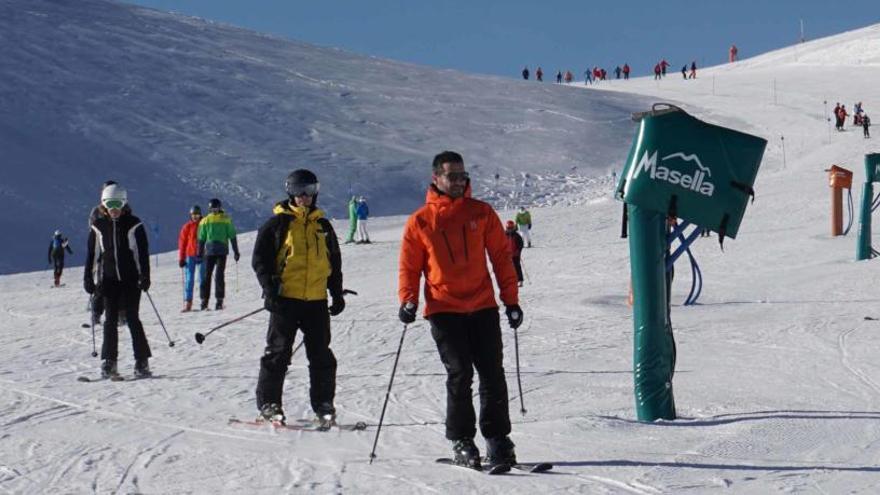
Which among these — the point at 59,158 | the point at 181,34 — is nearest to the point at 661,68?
the point at 181,34

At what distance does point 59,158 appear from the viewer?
131ft

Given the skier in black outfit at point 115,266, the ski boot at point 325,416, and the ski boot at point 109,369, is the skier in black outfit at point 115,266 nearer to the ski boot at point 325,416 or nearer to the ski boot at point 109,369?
the ski boot at point 109,369

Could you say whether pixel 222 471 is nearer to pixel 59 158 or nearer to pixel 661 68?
pixel 59 158

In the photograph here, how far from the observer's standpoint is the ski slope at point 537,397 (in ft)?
18.5

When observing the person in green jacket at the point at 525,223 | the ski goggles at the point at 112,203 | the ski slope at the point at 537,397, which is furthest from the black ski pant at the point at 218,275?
the person in green jacket at the point at 525,223

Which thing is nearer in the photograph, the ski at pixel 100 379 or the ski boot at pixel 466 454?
the ski boot at pixel 466 454

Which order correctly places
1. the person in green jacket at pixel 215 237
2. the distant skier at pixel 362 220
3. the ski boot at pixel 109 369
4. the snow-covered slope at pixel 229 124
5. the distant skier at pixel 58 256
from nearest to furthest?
the ski boot at pixel 109 369, the person in green jacket at pixel 215 237, the distant skier at pixel 58 256, the distant skier at pixel 362 220, the snow-covered slope at pixel 229 124

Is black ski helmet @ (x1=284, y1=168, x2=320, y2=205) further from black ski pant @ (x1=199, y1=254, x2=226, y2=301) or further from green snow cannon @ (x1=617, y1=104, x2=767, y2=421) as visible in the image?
black ski pant @ (x1=199, y1=254, x2=226, y2=301)

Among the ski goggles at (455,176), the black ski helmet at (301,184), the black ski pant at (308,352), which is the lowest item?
the black ski pant at (308,352)

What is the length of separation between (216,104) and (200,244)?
35055 millimetres

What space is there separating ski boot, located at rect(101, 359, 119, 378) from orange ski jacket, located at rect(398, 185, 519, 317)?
452cm

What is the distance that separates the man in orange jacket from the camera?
5.82 meters

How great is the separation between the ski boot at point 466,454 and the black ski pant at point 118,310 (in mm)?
4535

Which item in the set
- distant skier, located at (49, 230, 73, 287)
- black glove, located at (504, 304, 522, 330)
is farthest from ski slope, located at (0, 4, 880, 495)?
distant skier, located at (49, 230, 73, 287)
